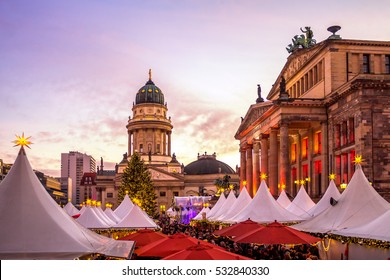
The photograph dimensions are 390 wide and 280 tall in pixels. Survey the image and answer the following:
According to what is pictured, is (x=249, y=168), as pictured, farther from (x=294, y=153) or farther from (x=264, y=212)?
(x=264, y=212)

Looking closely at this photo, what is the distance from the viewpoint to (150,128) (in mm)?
148125

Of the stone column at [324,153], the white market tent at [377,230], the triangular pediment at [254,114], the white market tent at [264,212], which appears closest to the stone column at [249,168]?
the triangular pediment at [254,114]

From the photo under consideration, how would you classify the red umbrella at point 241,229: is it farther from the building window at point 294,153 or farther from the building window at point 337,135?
the building window at point 294,153

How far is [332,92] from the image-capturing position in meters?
51.8

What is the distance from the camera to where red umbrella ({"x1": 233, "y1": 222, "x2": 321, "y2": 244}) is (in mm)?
18844

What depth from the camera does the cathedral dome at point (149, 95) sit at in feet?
503

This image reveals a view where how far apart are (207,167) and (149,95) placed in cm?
2385

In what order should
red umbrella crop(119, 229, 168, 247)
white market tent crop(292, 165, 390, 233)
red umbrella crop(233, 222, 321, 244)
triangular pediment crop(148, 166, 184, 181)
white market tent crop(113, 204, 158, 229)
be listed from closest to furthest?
red umbrella crop(233, 222, 321, 244) < white market tent crop(292, 165, 390, 233) < red umbrella crop(119, 229, 168, 247) < white market tent crop(113, 204, 158, 229) < triangular pediment crop(148, 166, 184, 181)

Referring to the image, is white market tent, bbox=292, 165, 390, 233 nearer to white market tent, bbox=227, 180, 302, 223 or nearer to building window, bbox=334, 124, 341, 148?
white market tent, bbox=227, 180, 302, 223

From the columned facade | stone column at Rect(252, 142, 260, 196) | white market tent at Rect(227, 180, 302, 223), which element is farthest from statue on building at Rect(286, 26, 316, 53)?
white market tent at Rect(227, 180, 302, 223)

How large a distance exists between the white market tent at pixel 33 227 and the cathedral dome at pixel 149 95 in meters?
142

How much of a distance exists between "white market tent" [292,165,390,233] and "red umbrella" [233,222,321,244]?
0.96 m
